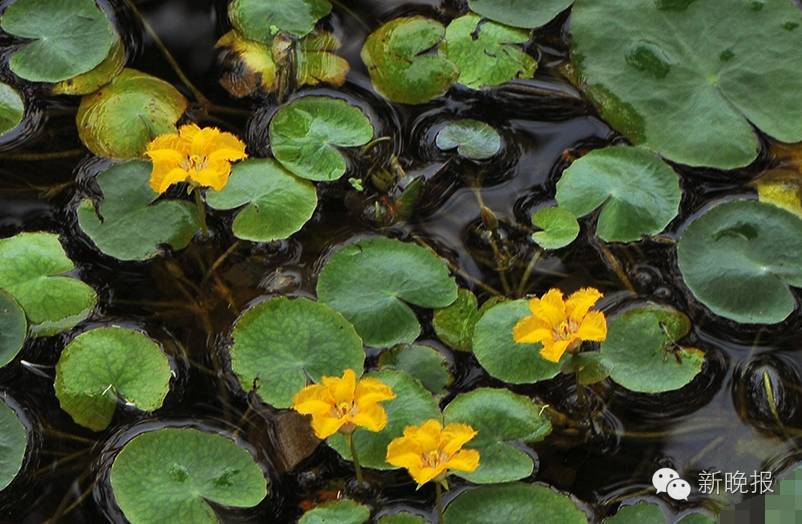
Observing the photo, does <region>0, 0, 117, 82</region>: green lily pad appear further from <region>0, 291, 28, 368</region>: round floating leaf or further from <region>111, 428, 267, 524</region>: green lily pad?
<region>111, 428, 267, 524</region>: green lily pad

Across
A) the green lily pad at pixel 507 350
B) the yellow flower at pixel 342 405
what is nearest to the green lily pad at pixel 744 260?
the green lily pad at pixel 507 350

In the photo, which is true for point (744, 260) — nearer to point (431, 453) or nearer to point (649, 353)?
point (649, 353)

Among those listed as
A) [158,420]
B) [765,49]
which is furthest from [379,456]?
[765,49]

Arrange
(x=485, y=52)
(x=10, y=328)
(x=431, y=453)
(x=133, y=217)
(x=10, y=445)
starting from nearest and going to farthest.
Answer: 1. (x=431, y=453)
2. (x=10, y=445)
3. (x=10, y=328)
4. (x=133, y=217)
5. (x=485, y=52)

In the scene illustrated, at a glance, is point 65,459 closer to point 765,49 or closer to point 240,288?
point 240,288

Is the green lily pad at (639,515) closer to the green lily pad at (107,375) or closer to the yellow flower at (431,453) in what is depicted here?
the yellow flower at (431,453)

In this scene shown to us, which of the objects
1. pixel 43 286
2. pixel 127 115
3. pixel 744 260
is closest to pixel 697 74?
pixel 744 260

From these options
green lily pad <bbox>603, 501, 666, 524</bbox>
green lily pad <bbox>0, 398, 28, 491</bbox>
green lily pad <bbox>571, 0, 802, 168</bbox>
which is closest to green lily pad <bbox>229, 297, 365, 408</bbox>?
green lily pad <bbox>0, 398, 28, 491</bbox>
